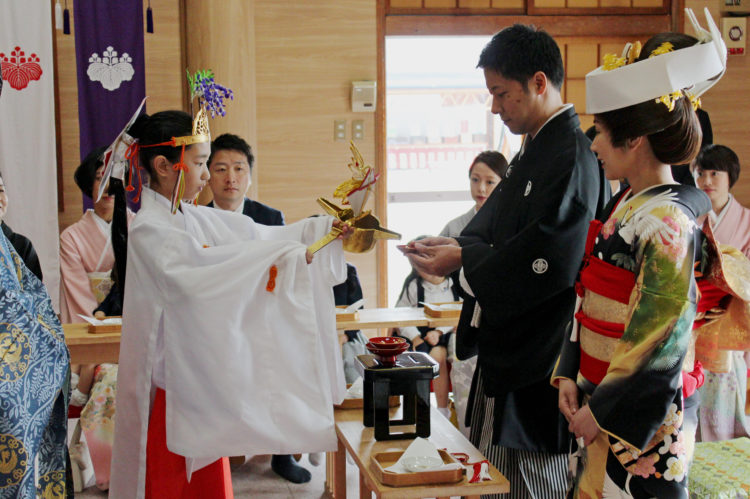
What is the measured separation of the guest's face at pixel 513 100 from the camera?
238 cm

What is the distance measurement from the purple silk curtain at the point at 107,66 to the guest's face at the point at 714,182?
3796mm

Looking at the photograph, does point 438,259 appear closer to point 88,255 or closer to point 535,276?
point 535,276

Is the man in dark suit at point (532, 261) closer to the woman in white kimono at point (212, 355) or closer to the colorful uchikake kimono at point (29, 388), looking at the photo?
the woman in white kimono at point (212, 355)

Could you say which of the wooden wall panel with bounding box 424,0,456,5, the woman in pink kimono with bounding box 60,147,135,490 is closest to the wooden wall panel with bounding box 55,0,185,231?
the woman in pink kimono with bounding box 60,147,135,490

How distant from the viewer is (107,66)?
16.6 feet

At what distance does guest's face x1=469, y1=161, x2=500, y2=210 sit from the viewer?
4.66 m

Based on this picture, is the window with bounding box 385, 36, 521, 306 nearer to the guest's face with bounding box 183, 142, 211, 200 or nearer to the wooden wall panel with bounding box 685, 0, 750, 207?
the wooden wall panel with bounding box 685, 0, 750, 207

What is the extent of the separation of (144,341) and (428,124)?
5.38 meters

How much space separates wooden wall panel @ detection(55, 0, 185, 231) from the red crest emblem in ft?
2.65

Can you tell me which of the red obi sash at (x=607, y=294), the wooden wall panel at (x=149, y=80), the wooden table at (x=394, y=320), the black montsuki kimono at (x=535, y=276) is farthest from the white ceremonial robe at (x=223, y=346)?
the wooden wall panel at (x=149, y=80)

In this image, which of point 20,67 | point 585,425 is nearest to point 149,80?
point 20,67

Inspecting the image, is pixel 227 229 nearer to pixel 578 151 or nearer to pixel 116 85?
pixel 578 151

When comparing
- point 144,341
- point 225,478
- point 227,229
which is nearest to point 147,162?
point 227,229

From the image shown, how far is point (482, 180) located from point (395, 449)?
98.4 inches
